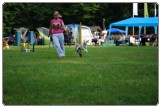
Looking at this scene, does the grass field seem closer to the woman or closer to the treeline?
the woman

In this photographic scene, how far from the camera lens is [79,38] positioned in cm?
1346

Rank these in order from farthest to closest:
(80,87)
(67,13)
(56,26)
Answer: (67,13), (56,26), (80,87)

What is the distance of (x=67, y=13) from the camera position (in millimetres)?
30031

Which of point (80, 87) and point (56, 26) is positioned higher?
point (56, 26)

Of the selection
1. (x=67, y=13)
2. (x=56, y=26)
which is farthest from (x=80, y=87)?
(x=67, y=13)

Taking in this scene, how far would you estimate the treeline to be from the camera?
2875 cm

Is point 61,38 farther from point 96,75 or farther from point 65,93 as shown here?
point 65,93

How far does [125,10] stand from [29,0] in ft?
78.7

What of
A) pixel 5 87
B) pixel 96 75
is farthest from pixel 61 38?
pixel 5 87

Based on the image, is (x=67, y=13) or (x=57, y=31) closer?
(x=57, y=31)

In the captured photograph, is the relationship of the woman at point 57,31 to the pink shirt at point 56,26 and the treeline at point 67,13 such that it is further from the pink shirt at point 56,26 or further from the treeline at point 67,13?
the treeline at point 67,13

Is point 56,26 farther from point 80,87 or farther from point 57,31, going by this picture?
point 80,87

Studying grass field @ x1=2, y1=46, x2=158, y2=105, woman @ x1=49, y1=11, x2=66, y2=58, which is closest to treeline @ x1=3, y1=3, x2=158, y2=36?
woman @ x1=49, y1=11, x2=66, y2=58

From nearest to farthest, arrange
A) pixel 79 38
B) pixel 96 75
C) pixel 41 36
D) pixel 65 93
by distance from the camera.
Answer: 1. pixel 65 93
2. pixel 96 75
3. pixel 79 38
4. pixel 41 36
